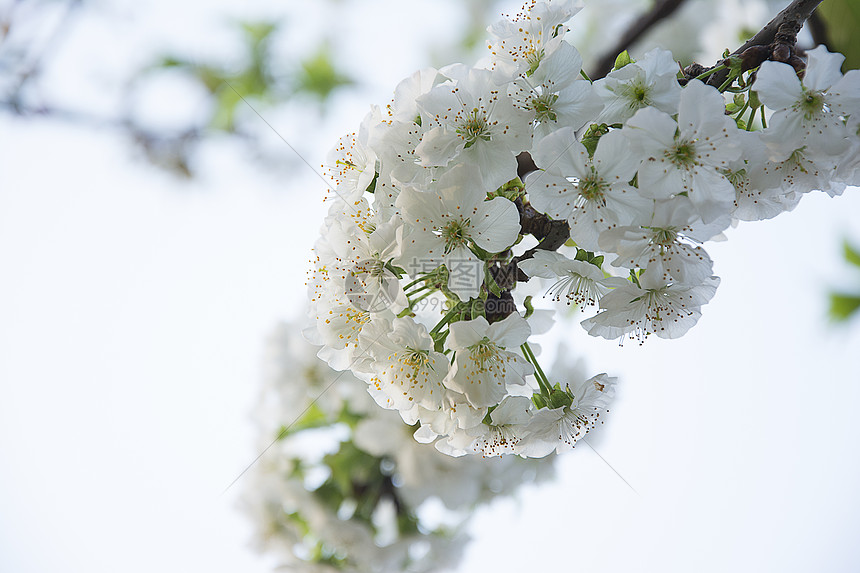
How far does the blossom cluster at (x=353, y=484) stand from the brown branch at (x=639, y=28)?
893 millimetres

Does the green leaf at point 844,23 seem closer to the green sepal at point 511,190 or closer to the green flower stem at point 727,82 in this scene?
the green flower stem at point 727,82

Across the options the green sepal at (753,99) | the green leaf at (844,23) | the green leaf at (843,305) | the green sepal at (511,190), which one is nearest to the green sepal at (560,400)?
the green sepal at (511,190)

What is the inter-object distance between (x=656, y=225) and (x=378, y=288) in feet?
0.86

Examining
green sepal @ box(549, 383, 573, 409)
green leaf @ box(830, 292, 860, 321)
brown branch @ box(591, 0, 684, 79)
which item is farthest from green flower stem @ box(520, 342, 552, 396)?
green leaf @ box(830, 292, 860, 321)

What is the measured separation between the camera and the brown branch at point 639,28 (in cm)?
119

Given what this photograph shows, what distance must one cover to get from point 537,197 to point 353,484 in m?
1.06

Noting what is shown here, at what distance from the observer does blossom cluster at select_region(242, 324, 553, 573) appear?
4.37 ft

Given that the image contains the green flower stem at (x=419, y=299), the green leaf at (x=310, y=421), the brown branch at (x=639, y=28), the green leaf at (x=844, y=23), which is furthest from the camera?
the green leaf at (x=310, y=421)

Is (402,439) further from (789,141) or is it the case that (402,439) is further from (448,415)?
(789,141)

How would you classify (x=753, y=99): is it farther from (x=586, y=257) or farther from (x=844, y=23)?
(x=844, y=23)

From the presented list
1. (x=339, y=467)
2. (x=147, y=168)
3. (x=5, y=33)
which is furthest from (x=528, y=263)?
(x=147, y=168)

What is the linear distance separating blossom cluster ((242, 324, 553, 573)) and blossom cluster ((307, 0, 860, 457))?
755mm

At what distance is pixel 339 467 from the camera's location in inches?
54.2

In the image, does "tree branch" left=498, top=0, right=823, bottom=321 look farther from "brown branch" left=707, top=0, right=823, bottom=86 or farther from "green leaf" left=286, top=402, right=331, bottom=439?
"green leaf" left=286, top=402, right=331, bottom=439
